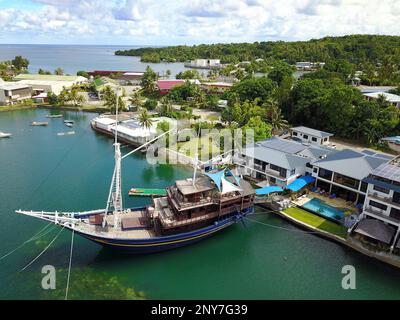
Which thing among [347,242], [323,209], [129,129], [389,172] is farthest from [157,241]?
[129,129]

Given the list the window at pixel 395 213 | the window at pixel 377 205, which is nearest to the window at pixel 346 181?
the window at pixel 377 205

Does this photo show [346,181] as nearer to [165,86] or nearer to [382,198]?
[382,198]

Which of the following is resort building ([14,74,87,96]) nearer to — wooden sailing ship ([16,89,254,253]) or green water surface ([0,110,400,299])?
green water surface ([0,110,400,299])

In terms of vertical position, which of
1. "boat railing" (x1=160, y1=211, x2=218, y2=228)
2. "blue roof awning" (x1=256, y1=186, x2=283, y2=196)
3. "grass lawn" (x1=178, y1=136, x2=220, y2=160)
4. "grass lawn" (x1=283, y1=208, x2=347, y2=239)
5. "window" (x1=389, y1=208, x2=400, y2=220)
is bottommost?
"grass lawn" (x1=283, y1=208, x2=347, y2=239)

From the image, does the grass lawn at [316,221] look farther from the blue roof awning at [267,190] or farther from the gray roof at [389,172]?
the gray roof at [389,172]

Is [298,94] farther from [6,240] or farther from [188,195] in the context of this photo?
[6,240]

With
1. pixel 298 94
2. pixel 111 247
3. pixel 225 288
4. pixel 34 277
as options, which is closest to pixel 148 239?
pixel 111 247

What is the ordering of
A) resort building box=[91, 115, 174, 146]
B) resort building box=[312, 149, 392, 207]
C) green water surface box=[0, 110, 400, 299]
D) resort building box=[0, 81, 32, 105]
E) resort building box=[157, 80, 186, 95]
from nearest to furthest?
green water surface box=[0, 110, 400, 299] → resort building box=[312, 149, 392, 207] → resort building box=[91, 115, 174, 146] → resort building box=[0, 81, 32, 105] → resort building box=[157, 80, 186, 95]

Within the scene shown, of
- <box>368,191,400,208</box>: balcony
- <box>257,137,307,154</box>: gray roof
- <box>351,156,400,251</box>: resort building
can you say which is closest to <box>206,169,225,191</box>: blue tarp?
<box>351,156,400,251</box>: resort building
